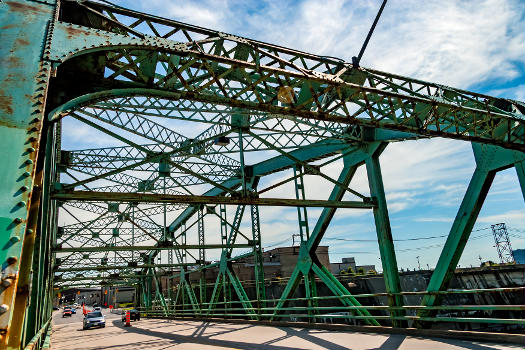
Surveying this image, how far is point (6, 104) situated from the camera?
414 cm

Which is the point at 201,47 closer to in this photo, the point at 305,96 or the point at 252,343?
the point at 305,96

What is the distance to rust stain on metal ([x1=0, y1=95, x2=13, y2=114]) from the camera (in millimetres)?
4090

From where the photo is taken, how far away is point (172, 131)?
16406mm

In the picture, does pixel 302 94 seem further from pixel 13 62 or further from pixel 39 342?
pixel 39 342

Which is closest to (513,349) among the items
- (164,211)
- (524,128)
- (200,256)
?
(524,128)

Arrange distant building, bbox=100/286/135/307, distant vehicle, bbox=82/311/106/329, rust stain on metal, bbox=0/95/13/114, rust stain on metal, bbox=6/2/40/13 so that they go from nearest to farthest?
rust stain on metal, bbox=0/95/13/114 → rust stain on metal, bbox=6/2/40/13 → distant vehicle, bbox=82/311/106/329 → distant building, bbox=100/286/135/307

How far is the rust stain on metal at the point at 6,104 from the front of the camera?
161 inches

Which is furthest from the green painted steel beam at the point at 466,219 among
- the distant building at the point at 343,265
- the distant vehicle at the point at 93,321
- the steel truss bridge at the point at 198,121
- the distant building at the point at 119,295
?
the distant building at the point at 119,295

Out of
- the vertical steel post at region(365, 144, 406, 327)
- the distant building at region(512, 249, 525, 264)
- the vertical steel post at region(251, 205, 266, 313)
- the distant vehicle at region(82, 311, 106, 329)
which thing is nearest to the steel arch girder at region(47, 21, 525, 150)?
the vertical steel post at region(365, 144, 406, 327)

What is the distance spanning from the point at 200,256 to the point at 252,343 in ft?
45.2

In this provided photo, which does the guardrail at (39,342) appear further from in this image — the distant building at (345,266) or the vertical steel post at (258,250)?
the distant building at (345,266)

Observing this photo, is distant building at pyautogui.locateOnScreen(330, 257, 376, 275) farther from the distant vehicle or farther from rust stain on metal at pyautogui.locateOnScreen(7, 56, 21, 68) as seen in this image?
rust stain on metal at pyautogui.locateOnScreen(7, 56, 21, 68)

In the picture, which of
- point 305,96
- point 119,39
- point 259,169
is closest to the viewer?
point 119,39

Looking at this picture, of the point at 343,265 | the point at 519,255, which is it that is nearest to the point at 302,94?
the point at 343,265
